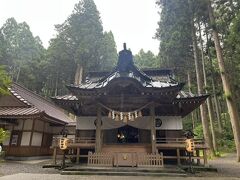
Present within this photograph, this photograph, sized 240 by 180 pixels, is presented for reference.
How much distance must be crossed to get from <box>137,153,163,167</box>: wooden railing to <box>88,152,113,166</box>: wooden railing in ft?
5.03

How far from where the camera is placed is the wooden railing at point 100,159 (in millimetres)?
11547

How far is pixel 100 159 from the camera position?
1165 centimetres

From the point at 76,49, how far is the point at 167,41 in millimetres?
11461

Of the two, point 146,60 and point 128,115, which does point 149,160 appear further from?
point 146,60

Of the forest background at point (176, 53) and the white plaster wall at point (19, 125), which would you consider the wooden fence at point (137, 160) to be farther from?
the white plaster wall at point (19, 125)

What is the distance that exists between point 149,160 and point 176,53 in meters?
15.2

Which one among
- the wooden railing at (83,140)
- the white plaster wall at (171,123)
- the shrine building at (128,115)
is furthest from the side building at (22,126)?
the white plaster wall at (171,123)

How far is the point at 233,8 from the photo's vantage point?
15.6 meters

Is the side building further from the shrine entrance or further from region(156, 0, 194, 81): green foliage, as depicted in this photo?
region(156, 0, 194, 81): green foliage

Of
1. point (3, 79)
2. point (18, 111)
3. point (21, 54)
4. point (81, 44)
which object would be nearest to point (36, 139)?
point (18, 111)

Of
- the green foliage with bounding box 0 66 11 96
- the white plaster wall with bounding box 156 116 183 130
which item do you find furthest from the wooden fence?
the green foliage with bounding box 0 66 11 96

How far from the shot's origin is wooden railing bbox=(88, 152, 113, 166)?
1155 cm

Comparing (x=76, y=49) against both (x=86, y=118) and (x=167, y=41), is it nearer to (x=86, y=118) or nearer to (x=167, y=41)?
(x=167, y=41)

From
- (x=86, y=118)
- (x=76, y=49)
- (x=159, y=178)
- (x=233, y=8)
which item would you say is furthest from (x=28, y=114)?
(x=233, y=8)
